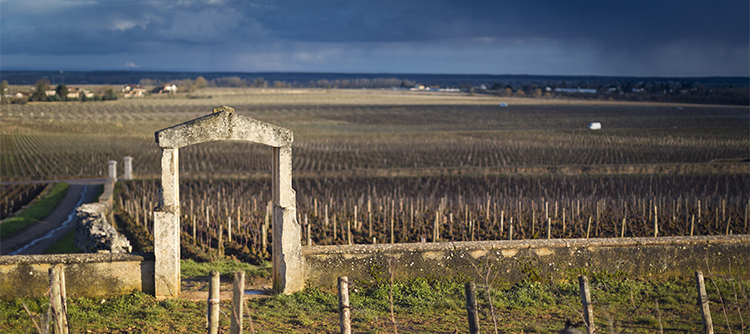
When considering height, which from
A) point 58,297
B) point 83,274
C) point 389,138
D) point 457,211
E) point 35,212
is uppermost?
point 58,297

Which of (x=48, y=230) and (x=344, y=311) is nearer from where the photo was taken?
(x=344, y=311)

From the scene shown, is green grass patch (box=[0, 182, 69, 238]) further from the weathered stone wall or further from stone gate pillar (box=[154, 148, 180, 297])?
stone gate pillar (box=[154, 148, 180, 297])

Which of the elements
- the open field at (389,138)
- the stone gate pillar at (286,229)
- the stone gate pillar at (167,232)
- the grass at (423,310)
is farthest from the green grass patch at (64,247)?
the open field at (389,138)

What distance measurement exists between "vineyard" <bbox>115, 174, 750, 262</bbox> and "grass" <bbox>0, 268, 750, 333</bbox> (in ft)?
8.15

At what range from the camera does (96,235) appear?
14367 millimetres

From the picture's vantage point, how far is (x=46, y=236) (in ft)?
62.7

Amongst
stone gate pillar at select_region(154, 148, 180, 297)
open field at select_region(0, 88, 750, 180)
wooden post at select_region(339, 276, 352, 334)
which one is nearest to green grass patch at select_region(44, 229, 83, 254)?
stone gate pillar at select_region(154, 148, 180, 297)

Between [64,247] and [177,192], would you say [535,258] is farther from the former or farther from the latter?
[64,247]

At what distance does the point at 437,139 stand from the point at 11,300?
41.7 meters

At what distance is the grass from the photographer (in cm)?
828

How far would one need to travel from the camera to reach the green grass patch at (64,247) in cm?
1692

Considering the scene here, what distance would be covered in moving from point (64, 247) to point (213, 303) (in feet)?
43.5

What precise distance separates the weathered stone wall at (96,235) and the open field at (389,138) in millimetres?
11715

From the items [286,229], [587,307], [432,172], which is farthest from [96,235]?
[432,172]
